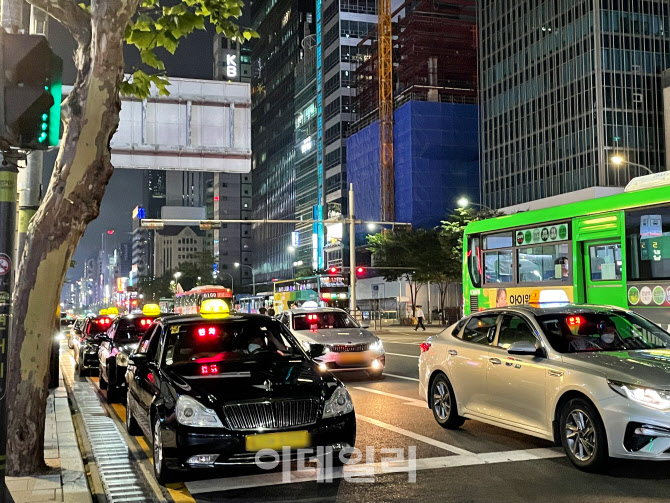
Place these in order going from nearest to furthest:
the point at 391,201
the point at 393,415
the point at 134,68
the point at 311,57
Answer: the point at 134,68 < the point at 393,415 < the point at 391,201 < the point at 311,57

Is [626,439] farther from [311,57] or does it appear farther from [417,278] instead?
[311,57]

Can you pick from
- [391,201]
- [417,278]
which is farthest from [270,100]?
[417,278]

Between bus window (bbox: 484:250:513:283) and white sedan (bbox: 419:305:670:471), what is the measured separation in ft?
22.6

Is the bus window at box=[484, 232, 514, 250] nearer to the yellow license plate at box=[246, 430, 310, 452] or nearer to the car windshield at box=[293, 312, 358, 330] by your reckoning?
the car windshield at box=[293, 312, 358, 330]

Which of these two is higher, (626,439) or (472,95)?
(472,95)

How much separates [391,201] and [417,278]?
25.9 metres

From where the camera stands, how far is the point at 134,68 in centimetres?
869

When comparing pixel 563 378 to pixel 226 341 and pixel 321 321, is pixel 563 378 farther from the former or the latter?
pixel 321 321

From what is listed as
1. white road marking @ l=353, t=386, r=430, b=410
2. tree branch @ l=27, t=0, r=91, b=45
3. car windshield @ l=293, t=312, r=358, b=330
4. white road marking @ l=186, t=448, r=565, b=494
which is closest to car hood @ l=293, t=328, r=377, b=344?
car windshield @ l=293, t=312, r=358, b=330

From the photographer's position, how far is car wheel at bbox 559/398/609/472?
6812 mm

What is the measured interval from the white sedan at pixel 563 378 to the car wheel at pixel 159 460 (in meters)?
3.64

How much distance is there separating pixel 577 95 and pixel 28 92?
71.4 meters

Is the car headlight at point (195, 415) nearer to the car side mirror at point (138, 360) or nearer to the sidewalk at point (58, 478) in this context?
the sidewalk at point (58, 478)

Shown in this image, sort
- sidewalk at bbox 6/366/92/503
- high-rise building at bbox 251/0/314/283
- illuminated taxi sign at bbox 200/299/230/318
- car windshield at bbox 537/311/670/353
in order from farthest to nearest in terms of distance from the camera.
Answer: high-rise building at bbox 251/0/314/283, illuminated taxi sign at bbox 200/299/230/318, car windshield at bbox 537/311/670/353, sidewalk at bbox 6/366/92/503
